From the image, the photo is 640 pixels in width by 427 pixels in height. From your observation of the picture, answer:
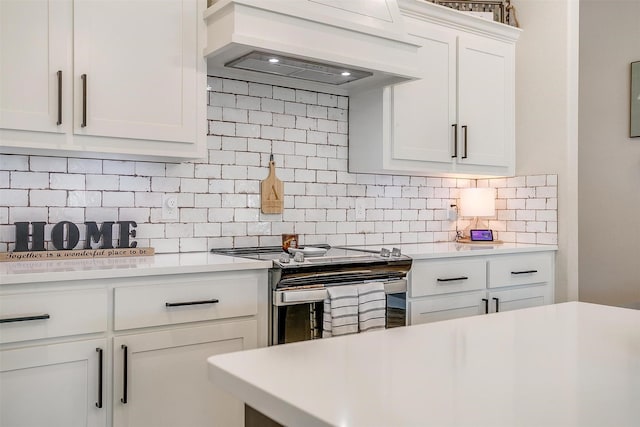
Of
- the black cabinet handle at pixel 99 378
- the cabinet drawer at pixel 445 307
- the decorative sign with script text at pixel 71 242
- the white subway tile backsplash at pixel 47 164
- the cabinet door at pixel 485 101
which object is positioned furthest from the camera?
the cabinet door at pixel 485 101

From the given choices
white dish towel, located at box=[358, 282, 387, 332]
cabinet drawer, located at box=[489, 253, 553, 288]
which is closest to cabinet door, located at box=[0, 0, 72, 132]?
white dish towel, located at box=[358, 282, 387, 332]

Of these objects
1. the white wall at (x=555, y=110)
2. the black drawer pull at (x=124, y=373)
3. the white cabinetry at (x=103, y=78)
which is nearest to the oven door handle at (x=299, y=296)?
the black drawer pull at (x=124, y=373)

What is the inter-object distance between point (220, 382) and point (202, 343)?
1347mm

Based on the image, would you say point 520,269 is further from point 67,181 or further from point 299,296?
point 67,181

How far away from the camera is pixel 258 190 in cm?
310

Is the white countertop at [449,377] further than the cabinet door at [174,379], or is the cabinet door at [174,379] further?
the cabinet door at [174,379]

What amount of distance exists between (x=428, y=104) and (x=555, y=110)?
35.7 inches

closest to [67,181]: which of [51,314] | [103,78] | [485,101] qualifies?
[103,78]

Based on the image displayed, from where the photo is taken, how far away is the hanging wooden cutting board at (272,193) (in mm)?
3104

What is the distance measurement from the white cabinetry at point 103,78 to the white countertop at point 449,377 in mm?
1540

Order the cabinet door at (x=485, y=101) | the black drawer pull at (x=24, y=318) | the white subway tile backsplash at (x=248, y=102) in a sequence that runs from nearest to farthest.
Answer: the black drawer pull at (x=24, y=318) → the white subway tile backsplash at (x=248, y=102) → the cabinet door at (x=485, y=101)

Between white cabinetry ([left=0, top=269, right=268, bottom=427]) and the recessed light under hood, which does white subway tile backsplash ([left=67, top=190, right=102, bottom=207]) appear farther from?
the recessed light under hood

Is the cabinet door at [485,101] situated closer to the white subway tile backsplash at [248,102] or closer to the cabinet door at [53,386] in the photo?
the white subway tile backsplash at [248,102]

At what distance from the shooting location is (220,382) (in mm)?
940
